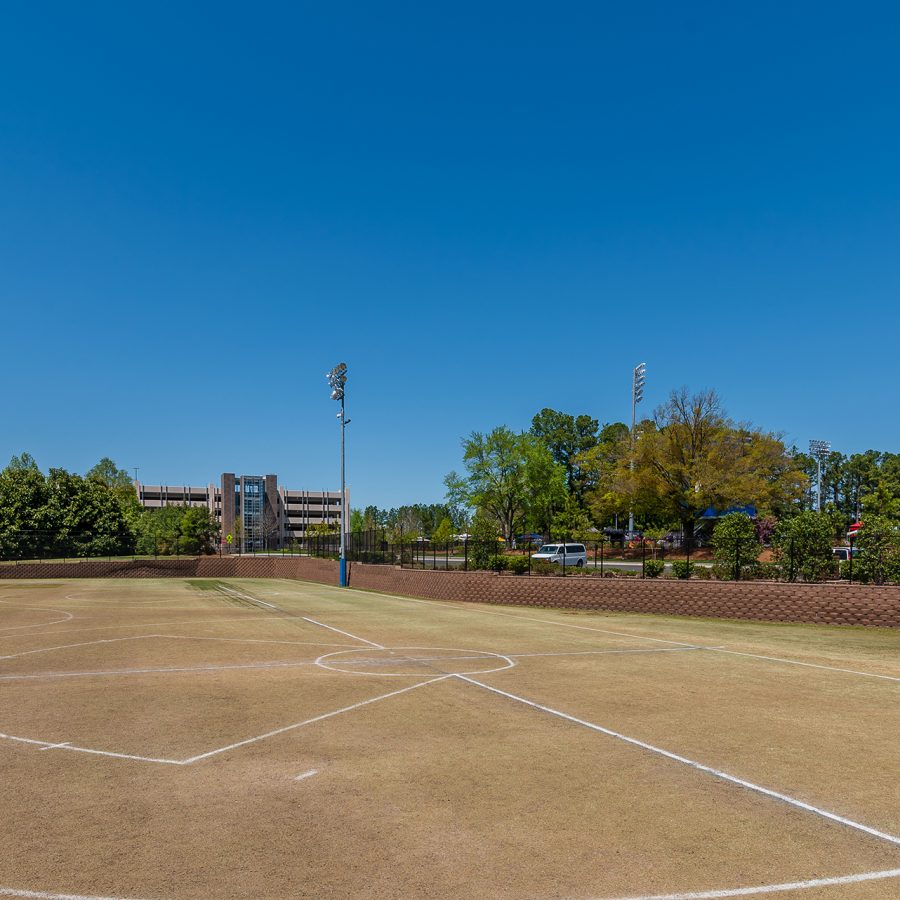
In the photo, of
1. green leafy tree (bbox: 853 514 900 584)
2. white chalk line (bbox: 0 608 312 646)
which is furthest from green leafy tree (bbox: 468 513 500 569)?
green leafy tree (bbox: 853 514 900 584)

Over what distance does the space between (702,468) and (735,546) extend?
103 ft

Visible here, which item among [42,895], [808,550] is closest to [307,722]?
[42,895]

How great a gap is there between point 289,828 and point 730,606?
2170 centimetres

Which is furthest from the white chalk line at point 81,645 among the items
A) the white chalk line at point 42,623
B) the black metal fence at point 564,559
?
the black metal fence at point 564,559

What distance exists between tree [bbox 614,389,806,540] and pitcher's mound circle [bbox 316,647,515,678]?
43389mm

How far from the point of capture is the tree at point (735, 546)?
2677cm

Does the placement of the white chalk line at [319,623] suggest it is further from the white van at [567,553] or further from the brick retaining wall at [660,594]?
the white van at [567,553]

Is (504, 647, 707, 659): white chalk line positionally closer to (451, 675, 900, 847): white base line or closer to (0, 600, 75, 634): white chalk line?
(451, 675, 900, 847): white base line

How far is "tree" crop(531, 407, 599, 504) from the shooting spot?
111m

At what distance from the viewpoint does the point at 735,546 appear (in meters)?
27.0

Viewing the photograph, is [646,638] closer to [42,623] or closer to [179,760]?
[179,760]

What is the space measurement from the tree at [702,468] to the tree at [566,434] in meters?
48.7

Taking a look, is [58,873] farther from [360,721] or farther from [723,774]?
[723,774]

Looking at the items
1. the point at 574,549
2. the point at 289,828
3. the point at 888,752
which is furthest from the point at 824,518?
the point at 574,549
